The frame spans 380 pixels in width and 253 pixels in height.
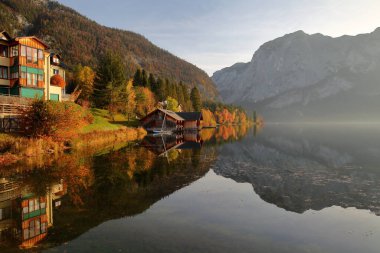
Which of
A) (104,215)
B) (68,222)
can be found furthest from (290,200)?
(68,222)

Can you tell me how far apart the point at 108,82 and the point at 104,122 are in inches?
588

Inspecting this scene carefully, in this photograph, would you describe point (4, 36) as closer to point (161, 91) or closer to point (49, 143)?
point (49, 143)

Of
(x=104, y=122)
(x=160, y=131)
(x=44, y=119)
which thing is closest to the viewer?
(x=44, y=119)

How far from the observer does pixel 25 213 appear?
15.9 m

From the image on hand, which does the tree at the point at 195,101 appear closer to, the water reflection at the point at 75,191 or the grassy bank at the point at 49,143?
the grassy bank at the point at 49,143

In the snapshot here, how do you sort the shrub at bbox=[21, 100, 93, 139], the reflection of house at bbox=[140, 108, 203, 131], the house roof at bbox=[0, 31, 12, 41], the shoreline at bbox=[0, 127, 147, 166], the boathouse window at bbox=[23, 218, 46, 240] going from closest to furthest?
the boathouse window at bbox=[23, 218, 46, 240]
the shoreline at bbox=[0, 127, 147, 166]
the shrub at bbox=[21, 100, 93, 139]
the house roof at bbox=[0, 31, 12, 41]
the reflection of house at bbox=[140, 108, 203, 131]

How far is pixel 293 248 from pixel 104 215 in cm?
993

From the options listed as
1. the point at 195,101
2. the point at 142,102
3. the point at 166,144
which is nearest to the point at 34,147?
the point at 166,144

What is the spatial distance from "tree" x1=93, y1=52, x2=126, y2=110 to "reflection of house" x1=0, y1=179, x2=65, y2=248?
52.8 meters

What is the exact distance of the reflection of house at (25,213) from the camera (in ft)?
43.2

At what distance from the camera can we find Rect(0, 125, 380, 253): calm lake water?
12.9m

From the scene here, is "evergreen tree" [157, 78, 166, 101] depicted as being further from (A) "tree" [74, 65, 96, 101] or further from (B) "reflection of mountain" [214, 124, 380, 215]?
(B) "reflection of mountain" [214, 124, 380, 215]

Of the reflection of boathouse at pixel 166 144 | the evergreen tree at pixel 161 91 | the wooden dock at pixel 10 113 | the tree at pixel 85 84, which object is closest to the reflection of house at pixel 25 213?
the wooden dock at pixel 10 113

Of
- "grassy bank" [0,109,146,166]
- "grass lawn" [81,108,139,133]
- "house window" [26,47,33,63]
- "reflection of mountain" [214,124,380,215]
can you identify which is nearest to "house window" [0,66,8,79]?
"house window" [26,47,33,63]
